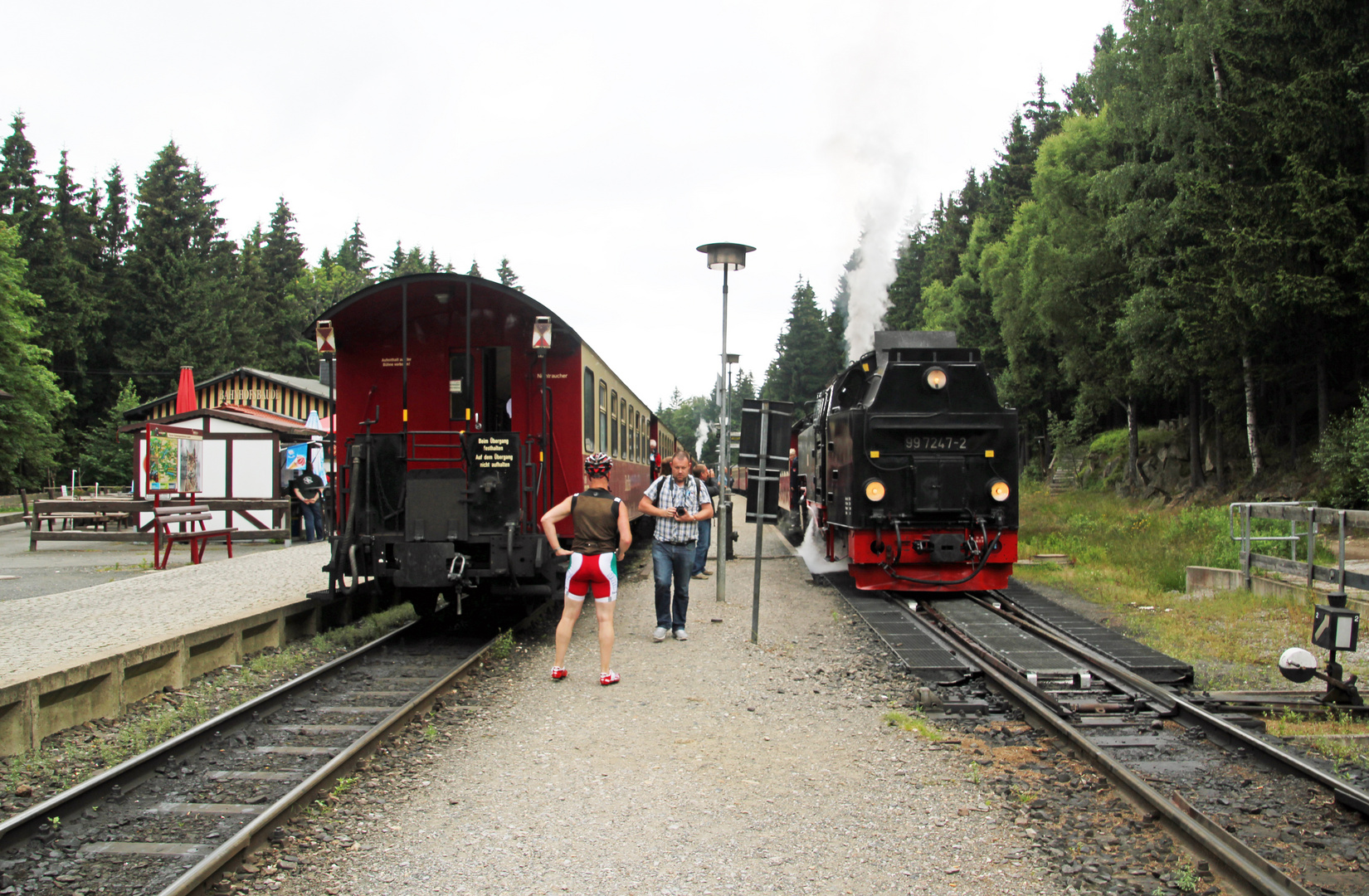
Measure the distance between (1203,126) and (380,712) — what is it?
21558mm

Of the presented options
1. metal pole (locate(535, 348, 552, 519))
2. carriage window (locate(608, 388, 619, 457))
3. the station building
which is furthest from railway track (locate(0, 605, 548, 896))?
the station building

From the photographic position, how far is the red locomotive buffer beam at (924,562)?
11.2 m

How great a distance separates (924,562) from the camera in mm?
11305

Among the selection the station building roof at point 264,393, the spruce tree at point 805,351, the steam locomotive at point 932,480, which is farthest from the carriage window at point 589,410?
the spruce tree at point 805,351

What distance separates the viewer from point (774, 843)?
426 centimetres

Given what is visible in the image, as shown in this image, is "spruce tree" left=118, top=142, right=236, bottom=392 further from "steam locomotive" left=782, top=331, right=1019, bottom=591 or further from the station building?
"steam locomotive" left=782, top=331, right=1019, bottom=591

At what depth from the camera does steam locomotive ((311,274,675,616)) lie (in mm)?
8648

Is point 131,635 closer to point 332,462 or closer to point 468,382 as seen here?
point 332,462

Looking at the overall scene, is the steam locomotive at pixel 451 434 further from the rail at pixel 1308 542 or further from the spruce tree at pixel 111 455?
the spruce tree at pixel 111 455

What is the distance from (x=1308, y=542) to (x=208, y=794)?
1051cm

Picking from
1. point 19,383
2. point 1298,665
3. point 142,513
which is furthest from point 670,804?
point 19,383

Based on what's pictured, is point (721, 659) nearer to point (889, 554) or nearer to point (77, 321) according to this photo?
point (889, 554)

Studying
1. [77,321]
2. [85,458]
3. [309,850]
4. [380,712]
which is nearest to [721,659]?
[380,712]

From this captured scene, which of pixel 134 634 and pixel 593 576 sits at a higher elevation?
pixel 593 576
